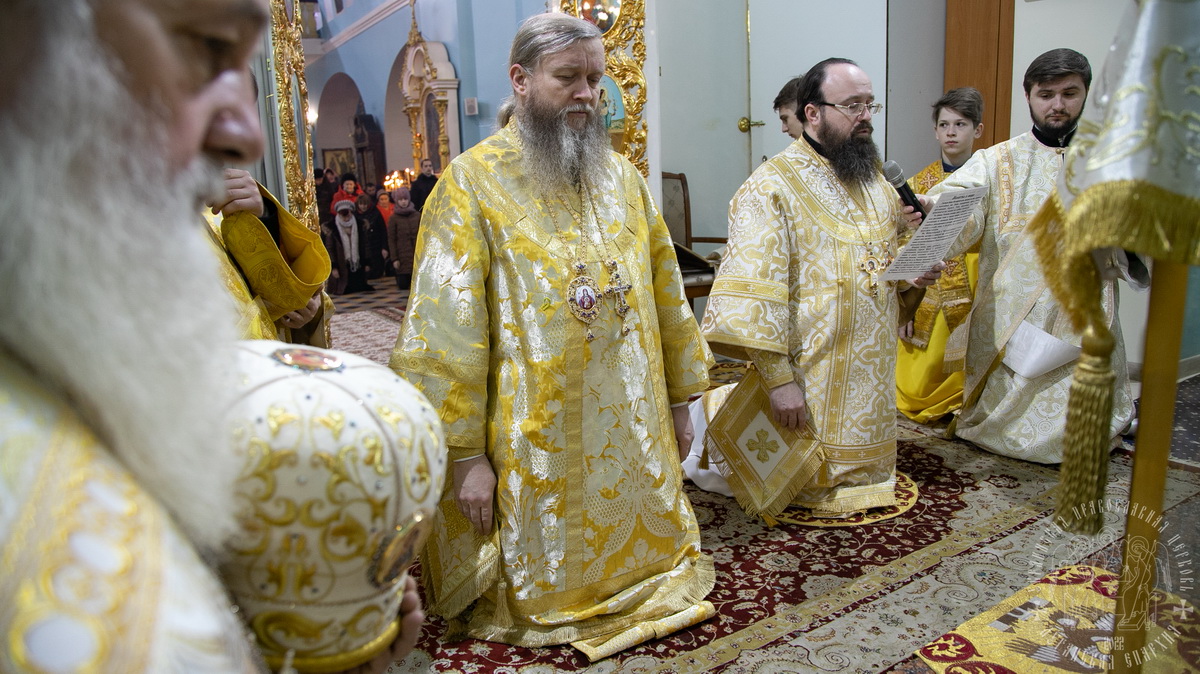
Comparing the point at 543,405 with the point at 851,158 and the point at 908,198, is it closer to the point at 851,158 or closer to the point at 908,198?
the point at 851,158

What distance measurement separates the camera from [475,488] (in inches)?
97.7

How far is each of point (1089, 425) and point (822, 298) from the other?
2.12 m

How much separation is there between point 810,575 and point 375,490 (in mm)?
2531

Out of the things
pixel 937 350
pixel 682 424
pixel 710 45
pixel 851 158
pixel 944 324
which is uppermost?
pixel 710 45

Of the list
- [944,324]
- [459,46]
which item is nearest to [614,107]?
[944,324]

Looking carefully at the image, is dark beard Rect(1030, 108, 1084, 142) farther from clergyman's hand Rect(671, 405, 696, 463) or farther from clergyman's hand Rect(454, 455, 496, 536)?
→ clergyman's hand Rect(454, 455, 496, 536)

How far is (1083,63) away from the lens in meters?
3.99

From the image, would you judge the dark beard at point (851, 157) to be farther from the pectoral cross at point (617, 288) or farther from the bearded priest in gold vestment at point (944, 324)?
the bearded priest in gold vestment at point (944, 324)

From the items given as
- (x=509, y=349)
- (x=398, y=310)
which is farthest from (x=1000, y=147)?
(x=398, y=310)

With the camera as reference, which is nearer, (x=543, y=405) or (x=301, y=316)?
(x=301, y=316)

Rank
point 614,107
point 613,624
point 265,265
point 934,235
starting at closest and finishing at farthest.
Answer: point 265,265
point 613,624
point 934,235
point 614,107

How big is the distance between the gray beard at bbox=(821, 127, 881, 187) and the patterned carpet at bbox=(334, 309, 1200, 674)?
4.55 feet

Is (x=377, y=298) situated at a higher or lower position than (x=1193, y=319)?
lower

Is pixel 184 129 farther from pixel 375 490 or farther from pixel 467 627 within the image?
pixel 467 627
